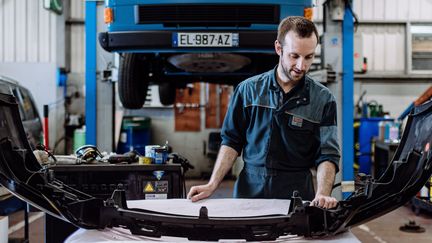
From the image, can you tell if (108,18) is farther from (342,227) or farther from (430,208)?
(430,208)

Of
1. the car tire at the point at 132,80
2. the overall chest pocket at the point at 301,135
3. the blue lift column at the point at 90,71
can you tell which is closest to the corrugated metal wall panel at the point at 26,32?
the blue lift column at the point at 90,71

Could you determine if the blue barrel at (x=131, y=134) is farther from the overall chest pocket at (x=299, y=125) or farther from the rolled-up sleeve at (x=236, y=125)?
the overall chest pocket at (x=299, y=125)

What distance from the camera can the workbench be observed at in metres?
1.34

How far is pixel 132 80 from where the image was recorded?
3.90 m

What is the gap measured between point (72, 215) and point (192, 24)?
213 centimetres

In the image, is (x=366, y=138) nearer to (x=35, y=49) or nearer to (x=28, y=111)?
(x=28, y=111)

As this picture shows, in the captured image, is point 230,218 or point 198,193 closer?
point 230,218

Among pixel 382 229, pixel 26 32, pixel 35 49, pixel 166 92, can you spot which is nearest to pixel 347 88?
pixel 382 229

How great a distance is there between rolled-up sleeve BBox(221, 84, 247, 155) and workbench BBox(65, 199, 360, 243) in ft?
1.29

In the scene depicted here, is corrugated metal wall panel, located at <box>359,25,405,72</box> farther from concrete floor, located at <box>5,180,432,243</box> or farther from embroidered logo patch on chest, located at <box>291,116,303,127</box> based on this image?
embroidered logo patch on chest, located at <box>291,116,303,127</box>

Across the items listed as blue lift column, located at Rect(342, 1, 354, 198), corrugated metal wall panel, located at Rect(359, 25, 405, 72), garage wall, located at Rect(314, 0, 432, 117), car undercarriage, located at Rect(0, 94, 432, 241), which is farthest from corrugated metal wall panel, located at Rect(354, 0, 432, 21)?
car undercarriage, located at Rect(0, 94, 432, 241)

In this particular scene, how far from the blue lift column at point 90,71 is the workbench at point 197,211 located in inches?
101

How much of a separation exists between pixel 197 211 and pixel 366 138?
659 cm

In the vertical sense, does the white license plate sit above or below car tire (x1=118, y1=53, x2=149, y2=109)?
above
